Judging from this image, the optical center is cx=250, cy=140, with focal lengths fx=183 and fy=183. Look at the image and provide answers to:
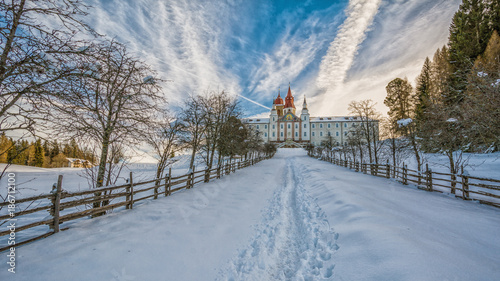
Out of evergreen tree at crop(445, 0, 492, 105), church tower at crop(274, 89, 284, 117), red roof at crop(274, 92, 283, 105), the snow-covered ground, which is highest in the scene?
red roof at crop(274, 92, 283, 105)

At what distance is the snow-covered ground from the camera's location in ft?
10.5

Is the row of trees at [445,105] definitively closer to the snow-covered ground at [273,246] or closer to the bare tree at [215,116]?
the snow-covered ground at [273,246]

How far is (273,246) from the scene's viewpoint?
4598mm

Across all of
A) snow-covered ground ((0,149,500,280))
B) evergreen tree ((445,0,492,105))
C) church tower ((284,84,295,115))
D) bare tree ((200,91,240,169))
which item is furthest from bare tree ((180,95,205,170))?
church tower ((284,84,295,115))

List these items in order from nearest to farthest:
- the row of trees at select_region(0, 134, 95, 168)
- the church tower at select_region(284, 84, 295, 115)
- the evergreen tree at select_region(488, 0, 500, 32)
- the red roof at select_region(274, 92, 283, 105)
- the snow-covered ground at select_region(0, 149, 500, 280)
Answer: the row of trees at select_region(0, 134, 95, 168)
the snow-covered ground at select_region(0, 149, 500, 280)
the evergreen tree at select_region(488, 0, 500, 32)
the church tower at select_region(284, 84, 295, 115)
the red roof at select_region(274, 92, 283, 105)

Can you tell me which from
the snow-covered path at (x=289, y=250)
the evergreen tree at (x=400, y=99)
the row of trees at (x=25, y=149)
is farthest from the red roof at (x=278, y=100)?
the row of trees at (x=25, y=149)

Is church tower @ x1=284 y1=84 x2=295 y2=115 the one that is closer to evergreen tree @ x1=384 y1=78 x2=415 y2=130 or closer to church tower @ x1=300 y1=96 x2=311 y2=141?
church tower @ x1=300 y1=96 x2=311 y2=141

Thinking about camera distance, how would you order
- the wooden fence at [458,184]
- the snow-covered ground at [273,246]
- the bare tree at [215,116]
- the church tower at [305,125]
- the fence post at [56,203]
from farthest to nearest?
the church tower at [305,125] < the bare tree at [215,116] < the wooden fence at [458,184] < the fence post at [56,203] < the snow-covered ground at [273,246]

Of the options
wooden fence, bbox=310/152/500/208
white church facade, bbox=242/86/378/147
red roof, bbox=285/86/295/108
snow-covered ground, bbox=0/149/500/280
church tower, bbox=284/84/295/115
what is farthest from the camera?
red roof, bbox=285/86/295/108

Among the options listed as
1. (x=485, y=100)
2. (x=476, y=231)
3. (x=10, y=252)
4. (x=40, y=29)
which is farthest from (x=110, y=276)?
(x=485, y=100)

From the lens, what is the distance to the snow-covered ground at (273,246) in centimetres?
320

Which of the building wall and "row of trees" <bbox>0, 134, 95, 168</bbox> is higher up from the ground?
the building wall

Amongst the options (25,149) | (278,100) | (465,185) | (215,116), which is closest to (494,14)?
(465,185)

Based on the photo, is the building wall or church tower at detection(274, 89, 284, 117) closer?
the building wall
